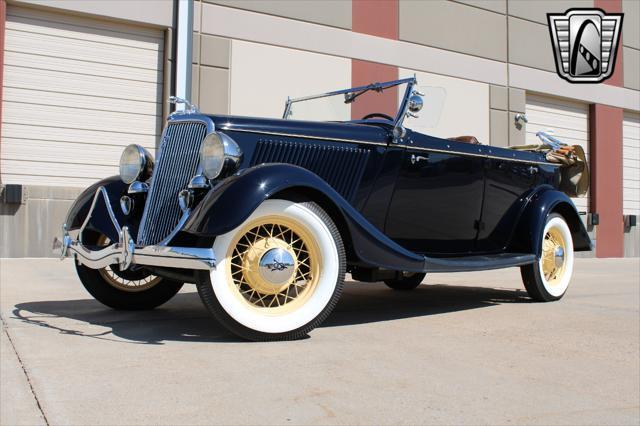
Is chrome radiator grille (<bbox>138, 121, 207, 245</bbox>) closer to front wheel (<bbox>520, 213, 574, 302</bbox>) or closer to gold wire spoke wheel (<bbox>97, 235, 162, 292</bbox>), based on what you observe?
gold wire spoke wheel (<bbox>97, 235, 162, 292</bbox>)

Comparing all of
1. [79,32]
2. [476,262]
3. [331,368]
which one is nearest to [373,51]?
[79,32]

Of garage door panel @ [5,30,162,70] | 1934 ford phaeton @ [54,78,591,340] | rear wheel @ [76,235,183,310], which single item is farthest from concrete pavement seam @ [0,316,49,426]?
garage door panel @ [5,30,162,70]

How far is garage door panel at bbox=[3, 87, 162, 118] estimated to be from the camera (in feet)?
30.3

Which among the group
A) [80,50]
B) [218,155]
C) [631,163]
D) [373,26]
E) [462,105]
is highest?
[373,26]

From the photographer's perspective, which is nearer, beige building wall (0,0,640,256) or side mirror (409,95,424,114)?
side mirror (409,95,424,114)

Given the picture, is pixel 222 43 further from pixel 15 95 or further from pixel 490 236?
pixel 490 236

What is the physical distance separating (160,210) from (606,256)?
1407 cm

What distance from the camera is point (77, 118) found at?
9.62 meters

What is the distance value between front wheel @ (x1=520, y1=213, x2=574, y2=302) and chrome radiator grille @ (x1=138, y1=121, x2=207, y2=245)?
9.84ft

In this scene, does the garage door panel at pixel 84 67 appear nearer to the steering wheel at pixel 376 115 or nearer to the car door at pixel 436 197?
the steering wheel at pixel 376 115

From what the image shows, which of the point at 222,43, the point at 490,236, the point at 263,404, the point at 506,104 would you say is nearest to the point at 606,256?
the point at 506,104

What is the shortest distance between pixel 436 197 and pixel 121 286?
2.31 m

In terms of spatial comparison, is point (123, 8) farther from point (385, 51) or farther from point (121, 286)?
point (121, 286)

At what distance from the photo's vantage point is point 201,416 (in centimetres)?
208
